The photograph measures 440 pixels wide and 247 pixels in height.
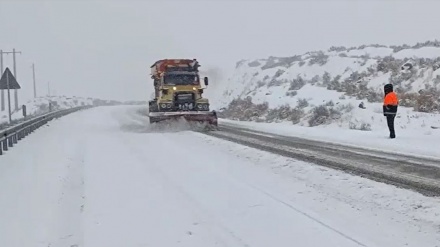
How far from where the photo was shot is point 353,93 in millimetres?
26250

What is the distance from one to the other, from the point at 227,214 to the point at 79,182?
3585 millimetres

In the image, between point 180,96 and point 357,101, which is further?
point 357,101

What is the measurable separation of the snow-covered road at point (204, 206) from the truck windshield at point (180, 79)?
11527 millimetres

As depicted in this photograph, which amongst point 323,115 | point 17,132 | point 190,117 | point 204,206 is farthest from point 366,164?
point 323,115

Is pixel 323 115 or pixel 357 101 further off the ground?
pixel 357 101

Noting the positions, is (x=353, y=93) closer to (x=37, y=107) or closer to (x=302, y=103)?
(x=302, y=103)

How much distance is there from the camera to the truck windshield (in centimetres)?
2280

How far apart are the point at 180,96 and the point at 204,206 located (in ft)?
51.7

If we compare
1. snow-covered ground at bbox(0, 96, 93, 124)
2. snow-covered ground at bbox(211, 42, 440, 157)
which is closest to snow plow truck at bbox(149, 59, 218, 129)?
snow-covered ground at bbox(211, 42, 440, 157)

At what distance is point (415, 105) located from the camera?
66.6 ft

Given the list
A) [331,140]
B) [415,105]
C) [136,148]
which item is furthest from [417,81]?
[136,148]

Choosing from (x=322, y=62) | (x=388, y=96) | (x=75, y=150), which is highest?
(x=322, y=62)

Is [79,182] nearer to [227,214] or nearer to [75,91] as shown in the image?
[227,214]

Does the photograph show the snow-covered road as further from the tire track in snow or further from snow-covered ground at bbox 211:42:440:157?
snow-covered ground at bbox 211:42:440:157
